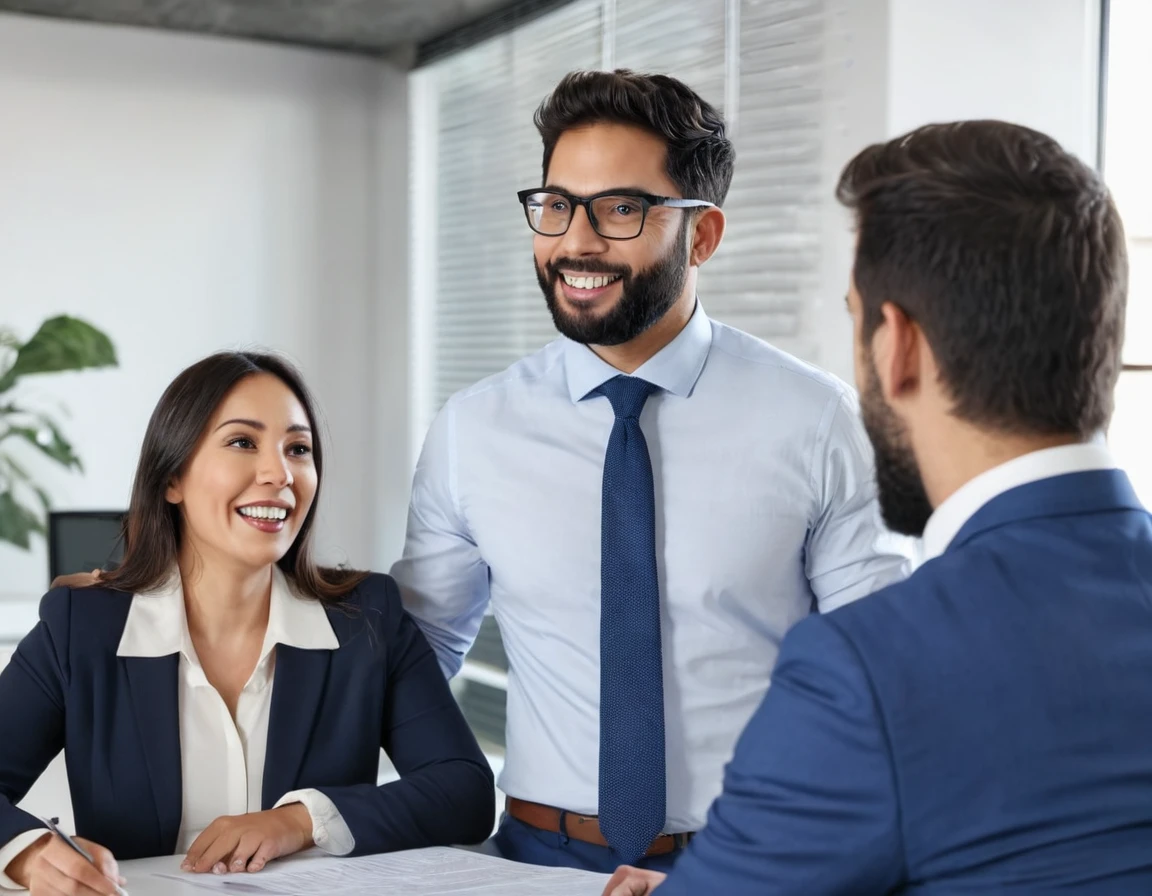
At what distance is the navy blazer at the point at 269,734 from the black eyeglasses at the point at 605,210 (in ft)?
2.19

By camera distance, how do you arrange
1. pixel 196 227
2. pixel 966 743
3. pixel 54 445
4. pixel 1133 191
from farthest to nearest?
pixel 196 227, pixel 54 445, pixel 1133 191, pixel 966 743

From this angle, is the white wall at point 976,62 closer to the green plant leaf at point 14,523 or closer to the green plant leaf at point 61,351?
the green plant leaf at point 61,351

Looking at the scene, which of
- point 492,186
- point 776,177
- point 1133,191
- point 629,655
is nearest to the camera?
point 629,655

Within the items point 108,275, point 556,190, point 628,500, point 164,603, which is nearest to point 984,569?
point 628,500

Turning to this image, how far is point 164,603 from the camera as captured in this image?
6.56 ft

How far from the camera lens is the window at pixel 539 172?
357cm

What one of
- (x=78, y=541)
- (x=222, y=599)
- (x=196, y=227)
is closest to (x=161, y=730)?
(x=222, y=599)

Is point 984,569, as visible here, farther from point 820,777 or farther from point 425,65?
point 425,65

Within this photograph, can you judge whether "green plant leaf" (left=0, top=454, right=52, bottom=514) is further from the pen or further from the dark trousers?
the pen

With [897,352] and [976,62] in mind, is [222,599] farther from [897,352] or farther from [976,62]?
[976,62]

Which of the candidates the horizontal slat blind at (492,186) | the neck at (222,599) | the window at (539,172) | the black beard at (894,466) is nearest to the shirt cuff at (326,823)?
the neck at (222,599)

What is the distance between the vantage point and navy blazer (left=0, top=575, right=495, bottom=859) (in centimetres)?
185

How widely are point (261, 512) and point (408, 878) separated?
70 cm

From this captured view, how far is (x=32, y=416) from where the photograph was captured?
5.39 meters
